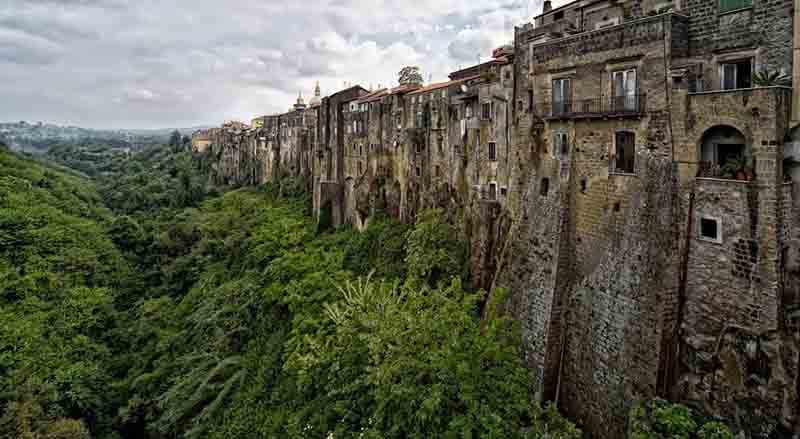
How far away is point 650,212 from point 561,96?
6.04 meters

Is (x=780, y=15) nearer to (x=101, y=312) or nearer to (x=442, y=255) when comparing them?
(x=442, y=255)

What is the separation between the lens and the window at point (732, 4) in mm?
14688

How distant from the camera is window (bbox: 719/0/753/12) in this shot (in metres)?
14.7

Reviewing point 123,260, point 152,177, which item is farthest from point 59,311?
A: point 152,177

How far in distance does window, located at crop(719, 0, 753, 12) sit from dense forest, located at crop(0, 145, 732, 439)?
465 inches

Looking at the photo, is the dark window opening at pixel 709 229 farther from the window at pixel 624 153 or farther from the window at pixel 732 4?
the window at pixel 732 4

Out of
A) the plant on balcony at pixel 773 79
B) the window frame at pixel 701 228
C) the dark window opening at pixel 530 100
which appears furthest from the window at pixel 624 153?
the dark window opening at pixel 530 100

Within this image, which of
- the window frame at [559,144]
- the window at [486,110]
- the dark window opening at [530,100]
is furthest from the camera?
the window at [486,110]

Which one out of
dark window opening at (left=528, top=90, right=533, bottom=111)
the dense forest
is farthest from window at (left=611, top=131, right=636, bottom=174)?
the dense forest

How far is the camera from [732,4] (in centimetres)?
1502

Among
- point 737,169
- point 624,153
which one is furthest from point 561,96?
point 737,169

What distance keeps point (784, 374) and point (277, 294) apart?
27.6 metres

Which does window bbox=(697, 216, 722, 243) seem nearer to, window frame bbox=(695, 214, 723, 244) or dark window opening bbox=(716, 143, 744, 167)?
window frame bbox=(695, 214, 723, 244)

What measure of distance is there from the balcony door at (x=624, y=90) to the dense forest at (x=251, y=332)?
8.38 m
